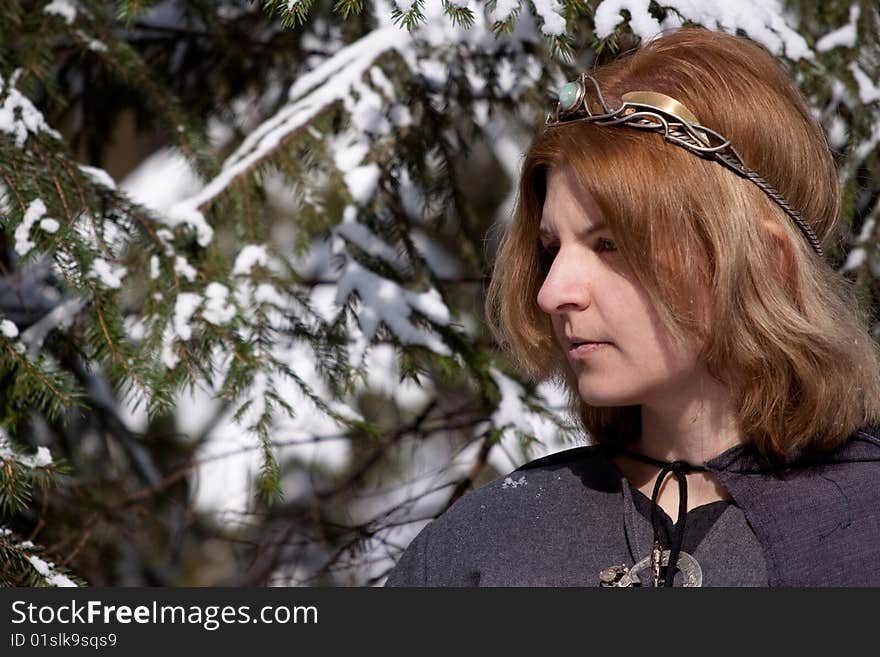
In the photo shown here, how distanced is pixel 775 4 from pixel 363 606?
1392mm

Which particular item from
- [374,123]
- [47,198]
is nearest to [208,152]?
[374,123]

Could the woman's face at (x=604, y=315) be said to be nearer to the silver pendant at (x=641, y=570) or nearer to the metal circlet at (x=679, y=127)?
the metal circlet at (x=679, y=127)

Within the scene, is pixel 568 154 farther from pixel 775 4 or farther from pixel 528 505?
pixel 775 4

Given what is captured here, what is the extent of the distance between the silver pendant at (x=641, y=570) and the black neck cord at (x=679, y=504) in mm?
11

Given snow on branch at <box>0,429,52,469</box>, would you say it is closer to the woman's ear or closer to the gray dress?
the gray dress

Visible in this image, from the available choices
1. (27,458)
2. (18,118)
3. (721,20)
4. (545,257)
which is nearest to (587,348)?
(545,257)

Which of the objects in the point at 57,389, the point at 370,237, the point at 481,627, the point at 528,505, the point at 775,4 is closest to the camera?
the point at 481,627

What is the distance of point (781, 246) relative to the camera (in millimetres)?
1367

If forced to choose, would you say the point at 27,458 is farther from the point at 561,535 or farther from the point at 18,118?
the point at 561,535

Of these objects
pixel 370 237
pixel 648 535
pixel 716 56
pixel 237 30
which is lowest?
pixel 648 535

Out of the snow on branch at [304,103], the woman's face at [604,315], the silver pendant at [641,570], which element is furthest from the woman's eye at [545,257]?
the snow on branch at [304,103]

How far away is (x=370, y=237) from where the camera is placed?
2174mm

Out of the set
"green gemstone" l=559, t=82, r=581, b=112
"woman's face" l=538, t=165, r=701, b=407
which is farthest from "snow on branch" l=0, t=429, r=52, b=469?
"green gemstone" l=559, t=82, r=581, b=112

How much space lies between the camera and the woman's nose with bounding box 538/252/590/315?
4.43 feet
